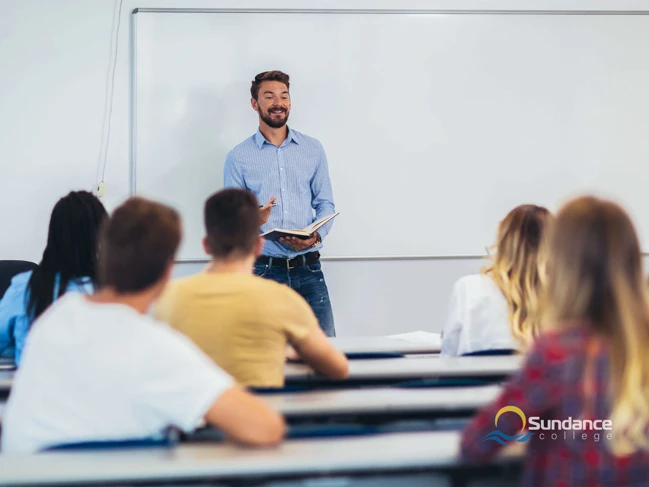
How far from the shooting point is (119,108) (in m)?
4.69

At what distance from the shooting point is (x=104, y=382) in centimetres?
148

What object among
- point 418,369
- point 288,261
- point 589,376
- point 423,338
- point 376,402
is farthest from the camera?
point 288,261

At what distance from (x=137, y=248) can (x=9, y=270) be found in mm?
2596

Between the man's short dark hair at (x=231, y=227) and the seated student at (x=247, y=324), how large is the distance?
9 cm

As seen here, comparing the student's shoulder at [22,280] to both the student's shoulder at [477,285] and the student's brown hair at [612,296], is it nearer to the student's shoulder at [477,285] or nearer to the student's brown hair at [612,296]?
the student's shoulder at [477,285]

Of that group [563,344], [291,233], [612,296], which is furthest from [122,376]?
[291,233]

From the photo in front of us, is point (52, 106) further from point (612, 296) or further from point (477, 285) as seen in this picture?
point (612, 296)

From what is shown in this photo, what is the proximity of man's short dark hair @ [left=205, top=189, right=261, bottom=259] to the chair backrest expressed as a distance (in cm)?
188

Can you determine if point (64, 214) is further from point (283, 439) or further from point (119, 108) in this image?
point (119, 108)

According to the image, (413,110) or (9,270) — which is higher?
(413,110)

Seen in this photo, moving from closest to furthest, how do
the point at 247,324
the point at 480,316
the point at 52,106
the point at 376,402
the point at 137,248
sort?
the point at 137,248 < the point at 376,402 < the point at 247,324 < the point at 480,316 < the point at 52,106

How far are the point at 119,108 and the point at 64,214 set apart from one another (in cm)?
218

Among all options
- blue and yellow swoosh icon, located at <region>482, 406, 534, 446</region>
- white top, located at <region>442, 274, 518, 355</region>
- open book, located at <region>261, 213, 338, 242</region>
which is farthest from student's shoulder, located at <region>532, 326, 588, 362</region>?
open book, located at <region>261, 213, 338, 242</region>

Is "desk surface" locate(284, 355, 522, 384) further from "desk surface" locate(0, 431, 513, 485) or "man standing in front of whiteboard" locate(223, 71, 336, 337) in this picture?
"man standing in front of whiteboard" locate(223, 71, 336, 337)
